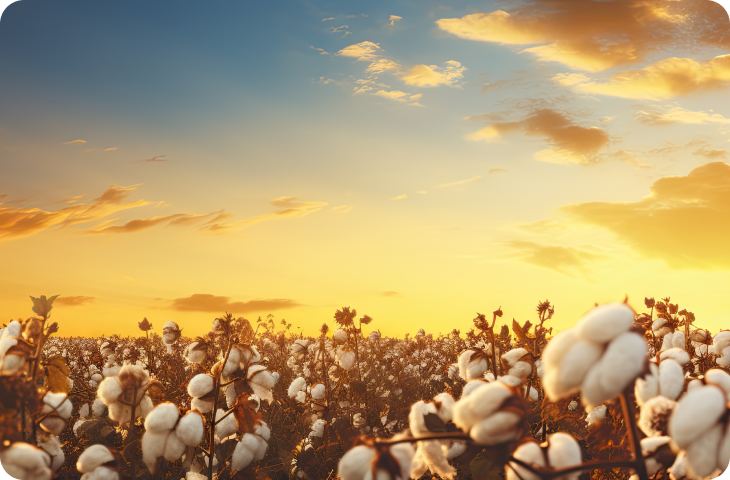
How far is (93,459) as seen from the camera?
2738mm

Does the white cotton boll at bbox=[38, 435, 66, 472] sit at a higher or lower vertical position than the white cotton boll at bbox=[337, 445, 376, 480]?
lower

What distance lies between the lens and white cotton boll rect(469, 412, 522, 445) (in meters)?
1.37

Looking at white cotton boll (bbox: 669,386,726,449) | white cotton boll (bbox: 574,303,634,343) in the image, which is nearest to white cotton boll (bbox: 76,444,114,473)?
white cotton boll (bbox: 574,303,634,343)

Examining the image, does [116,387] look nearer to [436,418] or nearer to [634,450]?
[436,418]

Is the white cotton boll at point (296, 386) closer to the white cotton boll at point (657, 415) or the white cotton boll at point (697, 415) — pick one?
the white cotton boll at point (657, 415)

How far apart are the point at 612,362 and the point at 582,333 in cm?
10

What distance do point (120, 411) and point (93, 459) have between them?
45cm

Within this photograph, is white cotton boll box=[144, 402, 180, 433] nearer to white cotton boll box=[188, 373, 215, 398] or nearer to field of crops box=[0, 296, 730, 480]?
field of crops box=[0, 296, 730, 480]

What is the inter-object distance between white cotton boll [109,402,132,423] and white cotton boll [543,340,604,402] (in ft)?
9.03

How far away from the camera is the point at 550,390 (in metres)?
1.40

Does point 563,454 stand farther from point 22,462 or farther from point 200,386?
point 200,386

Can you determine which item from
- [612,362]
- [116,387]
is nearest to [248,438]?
[116,387]

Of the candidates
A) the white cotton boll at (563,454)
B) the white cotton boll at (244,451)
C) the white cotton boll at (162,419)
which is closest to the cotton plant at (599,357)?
the white cotton boll at (563,454)

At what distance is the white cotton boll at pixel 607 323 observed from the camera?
4.38ft
